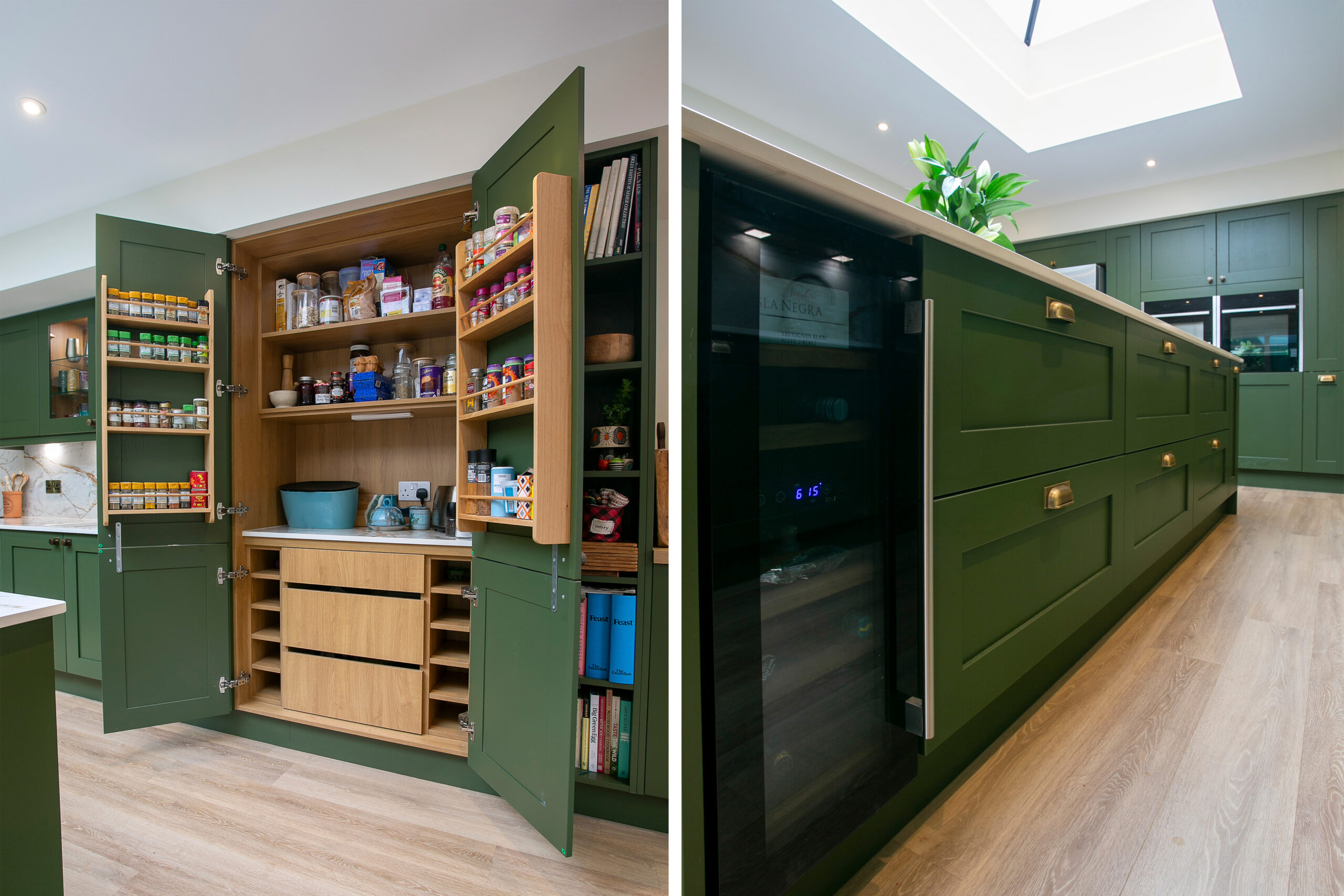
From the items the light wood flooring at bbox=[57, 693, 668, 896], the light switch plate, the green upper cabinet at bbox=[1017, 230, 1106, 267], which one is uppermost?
the green upper cabinet at bbox=[1017, 230, 1106, 267]

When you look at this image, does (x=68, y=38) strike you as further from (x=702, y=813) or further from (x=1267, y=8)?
(x=1267, y=8)

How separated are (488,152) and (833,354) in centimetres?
156

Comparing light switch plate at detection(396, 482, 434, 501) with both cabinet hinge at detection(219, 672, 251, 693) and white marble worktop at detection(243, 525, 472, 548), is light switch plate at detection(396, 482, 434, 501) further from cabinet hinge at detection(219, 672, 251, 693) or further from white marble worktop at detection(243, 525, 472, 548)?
cabinet hinge at detection(219, 672, 251, 693)

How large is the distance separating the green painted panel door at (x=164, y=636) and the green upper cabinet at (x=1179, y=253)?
7092mm

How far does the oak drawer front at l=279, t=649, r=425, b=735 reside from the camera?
1.90 metres

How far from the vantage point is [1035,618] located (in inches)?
45.4

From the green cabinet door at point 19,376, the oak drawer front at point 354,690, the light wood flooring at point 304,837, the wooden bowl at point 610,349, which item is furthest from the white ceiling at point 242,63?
the light wood flooring at point 304,837

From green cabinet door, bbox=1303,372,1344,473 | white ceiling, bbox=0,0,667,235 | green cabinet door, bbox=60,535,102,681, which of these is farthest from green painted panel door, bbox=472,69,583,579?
green cabinet door, bbox=1303,372,1344,473

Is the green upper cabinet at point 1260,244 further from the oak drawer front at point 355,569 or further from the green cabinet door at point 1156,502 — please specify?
the oak drawer front at point 355,569

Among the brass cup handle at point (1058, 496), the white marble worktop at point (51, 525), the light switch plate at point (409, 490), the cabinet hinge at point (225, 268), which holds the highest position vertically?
the cabinet hinge at point (225, 268)

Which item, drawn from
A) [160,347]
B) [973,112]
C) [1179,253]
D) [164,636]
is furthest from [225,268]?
[1179,253]

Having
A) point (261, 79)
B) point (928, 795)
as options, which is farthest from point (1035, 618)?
point (261, 79)

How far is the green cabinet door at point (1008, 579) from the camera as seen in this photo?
897mm

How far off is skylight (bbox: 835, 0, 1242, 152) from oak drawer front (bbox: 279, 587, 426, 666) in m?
2.77
